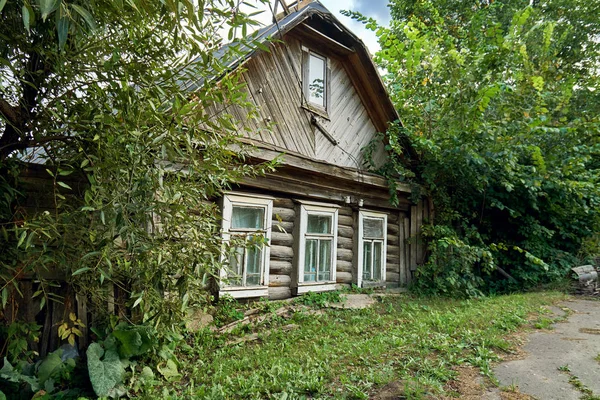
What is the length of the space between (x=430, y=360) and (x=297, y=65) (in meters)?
5.35

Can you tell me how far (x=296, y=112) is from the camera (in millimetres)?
6527

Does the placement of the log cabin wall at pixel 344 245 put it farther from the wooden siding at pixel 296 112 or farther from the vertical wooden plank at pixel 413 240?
the wooden siding at pixel 296 112

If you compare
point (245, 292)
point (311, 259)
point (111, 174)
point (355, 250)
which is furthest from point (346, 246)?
point (111, 174)

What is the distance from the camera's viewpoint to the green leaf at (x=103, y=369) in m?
3.01

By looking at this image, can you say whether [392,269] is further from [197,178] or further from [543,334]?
[197,178]

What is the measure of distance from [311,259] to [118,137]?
441 cm

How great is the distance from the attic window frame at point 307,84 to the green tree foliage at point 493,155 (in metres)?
1.57

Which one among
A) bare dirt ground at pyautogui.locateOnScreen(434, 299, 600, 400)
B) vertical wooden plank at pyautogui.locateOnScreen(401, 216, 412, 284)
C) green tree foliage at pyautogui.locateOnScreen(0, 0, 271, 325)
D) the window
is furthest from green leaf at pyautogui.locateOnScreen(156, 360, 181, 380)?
vertical wooden plank at pyautogui.locateOnScreen(401, 216, 412, 284)

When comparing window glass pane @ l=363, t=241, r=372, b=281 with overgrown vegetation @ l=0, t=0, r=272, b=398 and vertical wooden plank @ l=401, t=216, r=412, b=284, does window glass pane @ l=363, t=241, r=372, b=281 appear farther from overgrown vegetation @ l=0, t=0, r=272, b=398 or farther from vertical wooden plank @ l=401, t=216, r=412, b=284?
overgrown vegetation @ l=0, t=0, r=272, b=398

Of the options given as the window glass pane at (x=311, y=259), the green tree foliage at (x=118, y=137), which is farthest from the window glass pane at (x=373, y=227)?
the green tree foliage at (x=118, y=137)

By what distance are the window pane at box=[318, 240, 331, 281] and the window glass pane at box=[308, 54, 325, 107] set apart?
2.80 metres

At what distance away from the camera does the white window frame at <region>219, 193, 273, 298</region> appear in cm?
519

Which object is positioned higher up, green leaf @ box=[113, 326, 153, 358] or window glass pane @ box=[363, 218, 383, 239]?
window glass pane @ box=[363, 218, 383, 239]

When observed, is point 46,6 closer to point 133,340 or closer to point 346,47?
point 133,340
